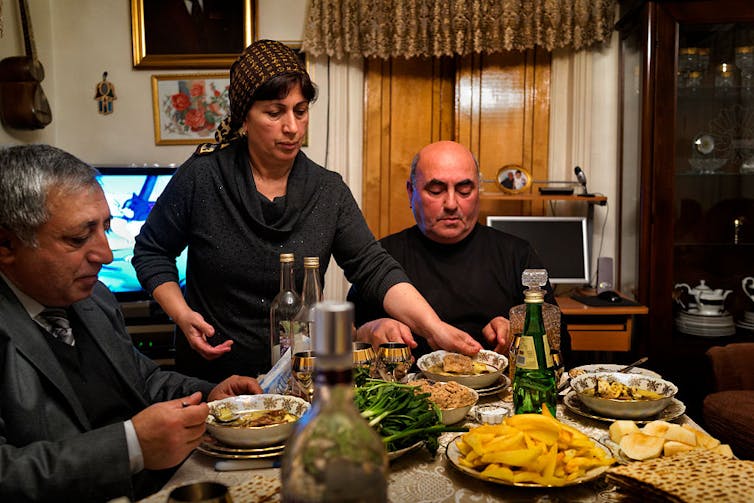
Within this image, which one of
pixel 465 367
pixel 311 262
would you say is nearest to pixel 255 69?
pixel 311 262

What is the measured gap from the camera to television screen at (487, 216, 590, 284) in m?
3.89

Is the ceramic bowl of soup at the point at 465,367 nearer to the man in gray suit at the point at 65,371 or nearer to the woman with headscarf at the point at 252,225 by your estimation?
the woman with headscarf at the point at 252,225

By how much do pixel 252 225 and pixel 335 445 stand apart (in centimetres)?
141

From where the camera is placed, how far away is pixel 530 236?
3.88 m

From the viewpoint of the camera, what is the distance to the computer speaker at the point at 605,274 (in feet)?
12.5

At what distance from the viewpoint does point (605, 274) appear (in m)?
3.82

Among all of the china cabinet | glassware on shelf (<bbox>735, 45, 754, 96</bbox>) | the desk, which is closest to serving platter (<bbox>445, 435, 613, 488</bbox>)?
the desk

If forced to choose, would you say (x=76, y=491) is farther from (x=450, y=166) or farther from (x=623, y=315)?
(x=623, y=315)

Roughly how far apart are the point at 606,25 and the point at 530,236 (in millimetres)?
1245

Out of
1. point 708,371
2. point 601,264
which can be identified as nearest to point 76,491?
point 708,371

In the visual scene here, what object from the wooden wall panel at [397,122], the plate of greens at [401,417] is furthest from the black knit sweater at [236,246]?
the wooden wall panel at [397,122]

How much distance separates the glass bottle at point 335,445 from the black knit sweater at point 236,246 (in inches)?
50.2

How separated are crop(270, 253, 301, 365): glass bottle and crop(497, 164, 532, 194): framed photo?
2.39 meters

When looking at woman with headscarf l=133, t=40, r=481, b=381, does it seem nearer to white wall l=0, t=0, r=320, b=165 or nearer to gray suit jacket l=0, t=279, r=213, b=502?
gray suit jacket l=0, t=279, r=213, b=502
